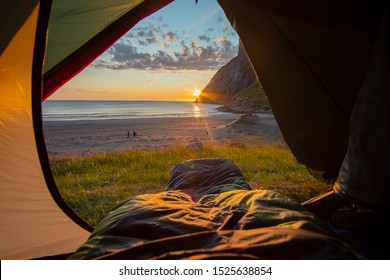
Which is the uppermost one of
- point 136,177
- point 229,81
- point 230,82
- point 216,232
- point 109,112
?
point 229,81

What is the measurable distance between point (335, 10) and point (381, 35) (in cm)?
57

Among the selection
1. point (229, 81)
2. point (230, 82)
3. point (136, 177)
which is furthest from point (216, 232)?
point (229, 81)

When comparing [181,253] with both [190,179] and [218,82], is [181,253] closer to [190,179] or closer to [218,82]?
[190,179]

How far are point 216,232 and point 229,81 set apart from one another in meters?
77.1

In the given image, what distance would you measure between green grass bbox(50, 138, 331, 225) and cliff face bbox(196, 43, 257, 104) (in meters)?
53.9

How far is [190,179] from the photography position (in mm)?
2119

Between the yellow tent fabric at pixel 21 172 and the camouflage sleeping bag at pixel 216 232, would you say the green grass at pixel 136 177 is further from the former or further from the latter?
the camouflage sleeping bag at pixel 216 232

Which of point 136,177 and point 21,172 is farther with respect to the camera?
point 136,177

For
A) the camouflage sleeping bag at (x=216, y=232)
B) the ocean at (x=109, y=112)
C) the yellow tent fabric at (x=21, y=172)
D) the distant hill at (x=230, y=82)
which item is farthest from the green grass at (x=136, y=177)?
the distant hill at (x=230, y=82)

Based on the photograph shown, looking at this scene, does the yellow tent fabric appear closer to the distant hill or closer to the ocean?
the ocean

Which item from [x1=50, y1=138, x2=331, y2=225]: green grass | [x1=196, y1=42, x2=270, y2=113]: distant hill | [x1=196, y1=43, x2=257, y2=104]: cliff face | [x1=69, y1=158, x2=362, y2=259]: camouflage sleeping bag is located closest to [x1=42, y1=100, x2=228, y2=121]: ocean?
[x1=196, y1=42, x2=270, y2=113]: distant hill

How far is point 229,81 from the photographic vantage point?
247ft

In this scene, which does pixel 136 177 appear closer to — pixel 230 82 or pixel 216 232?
pixel 216 232
